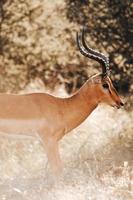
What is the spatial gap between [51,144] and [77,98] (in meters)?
0.73

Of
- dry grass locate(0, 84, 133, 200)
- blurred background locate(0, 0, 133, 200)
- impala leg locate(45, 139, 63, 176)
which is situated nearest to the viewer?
impala leg locate(45, 139, 63, 176)

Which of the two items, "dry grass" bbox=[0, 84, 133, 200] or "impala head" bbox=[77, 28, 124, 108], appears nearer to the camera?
"impala head" bbox=[77, 28, 124, 108]

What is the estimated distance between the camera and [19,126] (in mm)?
6949

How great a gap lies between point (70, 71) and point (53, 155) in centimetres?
272

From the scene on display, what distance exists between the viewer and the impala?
22.7 ft

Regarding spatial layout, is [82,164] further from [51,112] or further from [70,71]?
[70,71]

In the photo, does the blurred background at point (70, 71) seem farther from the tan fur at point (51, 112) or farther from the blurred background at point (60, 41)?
the tan fur at point (51, 112)

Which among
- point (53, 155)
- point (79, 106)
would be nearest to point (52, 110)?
point (79, 106)

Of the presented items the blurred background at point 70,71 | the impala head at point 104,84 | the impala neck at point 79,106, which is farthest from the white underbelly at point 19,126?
the blurred background at point 70,71

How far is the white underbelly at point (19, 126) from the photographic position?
692 cm

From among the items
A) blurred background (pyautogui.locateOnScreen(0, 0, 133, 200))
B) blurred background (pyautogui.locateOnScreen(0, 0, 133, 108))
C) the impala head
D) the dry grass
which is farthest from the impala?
blurred background (pyautogui.locateOnScreen(0, 0, 133, 108))

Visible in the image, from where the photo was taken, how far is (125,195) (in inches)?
278

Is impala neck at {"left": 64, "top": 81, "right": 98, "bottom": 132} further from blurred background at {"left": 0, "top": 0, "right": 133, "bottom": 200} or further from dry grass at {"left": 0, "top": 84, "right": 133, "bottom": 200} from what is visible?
blurred background at {"left": 0, "top": 0, "right": 133, "bottom": 200}

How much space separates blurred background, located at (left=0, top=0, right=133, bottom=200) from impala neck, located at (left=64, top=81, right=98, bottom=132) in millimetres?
869
